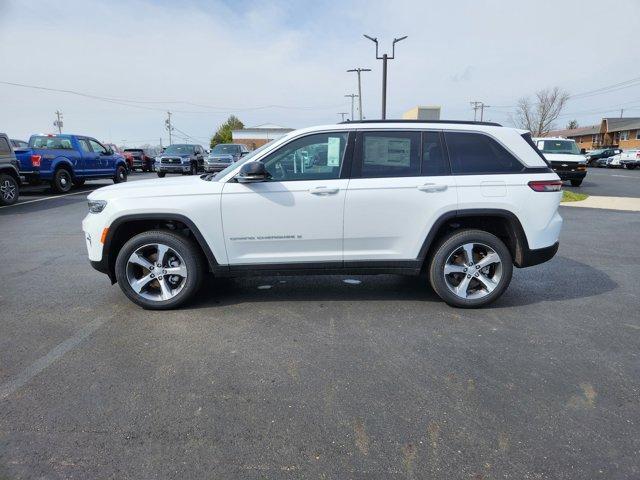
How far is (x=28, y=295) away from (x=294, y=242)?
309 centimetres

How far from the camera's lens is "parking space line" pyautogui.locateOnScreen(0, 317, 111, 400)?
2914mm

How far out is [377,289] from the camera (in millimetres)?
4895

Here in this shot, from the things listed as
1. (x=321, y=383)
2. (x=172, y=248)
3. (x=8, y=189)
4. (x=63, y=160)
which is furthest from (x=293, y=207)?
(x=63, y=160)

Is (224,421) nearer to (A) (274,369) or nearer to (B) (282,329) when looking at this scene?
(A) (274,369)

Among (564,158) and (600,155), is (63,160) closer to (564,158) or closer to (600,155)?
(564,158)

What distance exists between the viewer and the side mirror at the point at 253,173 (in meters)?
3.86

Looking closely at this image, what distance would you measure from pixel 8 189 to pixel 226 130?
8324 centimetres

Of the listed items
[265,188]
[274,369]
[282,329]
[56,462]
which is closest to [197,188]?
[265,188]

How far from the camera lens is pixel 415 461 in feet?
7.39

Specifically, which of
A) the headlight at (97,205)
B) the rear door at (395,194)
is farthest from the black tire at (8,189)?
the rear door at (395,194)

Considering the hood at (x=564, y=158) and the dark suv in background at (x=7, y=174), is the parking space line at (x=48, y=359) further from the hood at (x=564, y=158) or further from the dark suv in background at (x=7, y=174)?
the hood at (x=564, y=158)

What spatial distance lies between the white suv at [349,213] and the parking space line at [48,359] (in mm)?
480

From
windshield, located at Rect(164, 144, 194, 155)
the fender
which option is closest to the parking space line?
the fender

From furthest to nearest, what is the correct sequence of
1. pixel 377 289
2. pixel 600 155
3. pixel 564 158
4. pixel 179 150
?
pixel 600 155 → pixel 179 150 → pixel 564 158 → pixel 377 289
